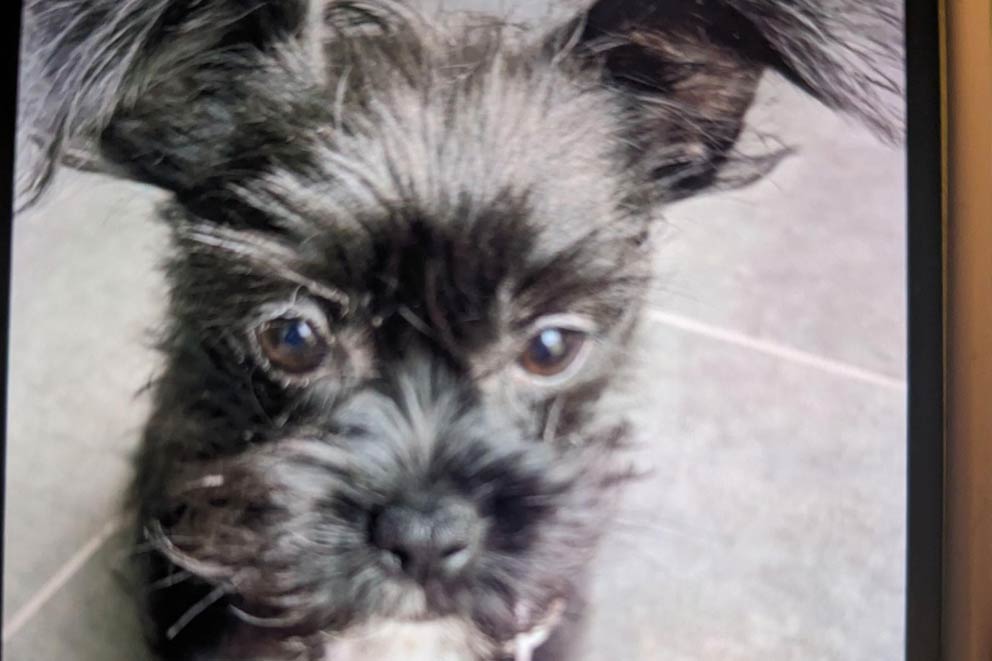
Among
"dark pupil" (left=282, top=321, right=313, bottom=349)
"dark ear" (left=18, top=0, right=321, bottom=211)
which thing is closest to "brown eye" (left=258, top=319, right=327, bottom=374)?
"dark pupil" (left=282, top=321, right=313, bottom=349)

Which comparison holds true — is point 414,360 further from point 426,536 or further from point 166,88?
point 166,88

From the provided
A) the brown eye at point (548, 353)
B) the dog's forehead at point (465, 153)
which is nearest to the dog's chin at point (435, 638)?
the brown eye at point (548, 353)

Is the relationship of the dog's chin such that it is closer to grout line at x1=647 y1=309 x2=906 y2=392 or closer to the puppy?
the puppy

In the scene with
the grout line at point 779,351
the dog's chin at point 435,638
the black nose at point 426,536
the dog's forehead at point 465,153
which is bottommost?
the dog's chin at point 435,638

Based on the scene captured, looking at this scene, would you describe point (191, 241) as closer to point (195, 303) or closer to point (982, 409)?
point (195, 303)

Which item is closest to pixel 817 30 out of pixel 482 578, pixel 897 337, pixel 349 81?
pixel 897 337

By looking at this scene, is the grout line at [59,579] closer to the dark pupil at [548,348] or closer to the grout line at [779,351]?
the dark pupil at [548,348]
